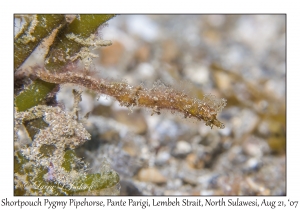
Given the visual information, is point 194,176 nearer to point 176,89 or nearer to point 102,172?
point 102,172

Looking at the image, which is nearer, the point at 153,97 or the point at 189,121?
the point at 153,97

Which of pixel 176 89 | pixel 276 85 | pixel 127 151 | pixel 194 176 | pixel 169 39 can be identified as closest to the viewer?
pixel 176 89

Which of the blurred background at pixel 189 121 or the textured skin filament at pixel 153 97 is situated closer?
the textured skin filament at pixel 153 97

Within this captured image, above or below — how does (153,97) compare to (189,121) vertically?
above
